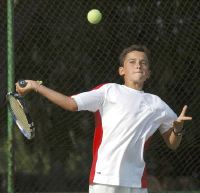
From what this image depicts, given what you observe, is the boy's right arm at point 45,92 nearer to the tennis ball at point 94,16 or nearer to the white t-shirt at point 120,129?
the white t-shirt at point 120,129

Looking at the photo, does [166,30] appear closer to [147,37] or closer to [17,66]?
[147,37]

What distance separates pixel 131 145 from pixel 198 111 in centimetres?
329

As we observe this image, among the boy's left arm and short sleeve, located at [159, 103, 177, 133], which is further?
short sleeve, located at [159, 103, 177, 133]

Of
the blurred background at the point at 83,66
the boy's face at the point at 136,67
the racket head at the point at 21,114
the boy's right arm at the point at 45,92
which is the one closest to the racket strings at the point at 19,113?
the racket head at the point at 21,114

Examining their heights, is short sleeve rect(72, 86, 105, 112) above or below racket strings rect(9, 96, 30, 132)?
above

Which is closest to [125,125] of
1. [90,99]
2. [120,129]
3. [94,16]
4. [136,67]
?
[120,129]

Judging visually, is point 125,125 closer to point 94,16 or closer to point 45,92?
point 45,92

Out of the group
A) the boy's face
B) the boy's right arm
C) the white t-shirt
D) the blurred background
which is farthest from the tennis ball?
the boy's right arm

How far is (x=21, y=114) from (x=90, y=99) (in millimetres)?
439

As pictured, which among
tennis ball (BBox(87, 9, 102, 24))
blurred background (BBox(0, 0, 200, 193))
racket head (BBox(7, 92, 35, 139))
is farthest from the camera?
blurred background (BBox(0, 0, 200, 193))

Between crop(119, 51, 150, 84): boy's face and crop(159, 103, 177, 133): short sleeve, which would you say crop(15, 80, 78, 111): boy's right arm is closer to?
crop(119, 51, 150, 84): boy's face

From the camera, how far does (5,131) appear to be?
6.18 m

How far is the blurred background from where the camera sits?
6.21 m

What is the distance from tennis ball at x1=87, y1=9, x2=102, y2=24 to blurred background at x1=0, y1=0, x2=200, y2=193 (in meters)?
0.41
